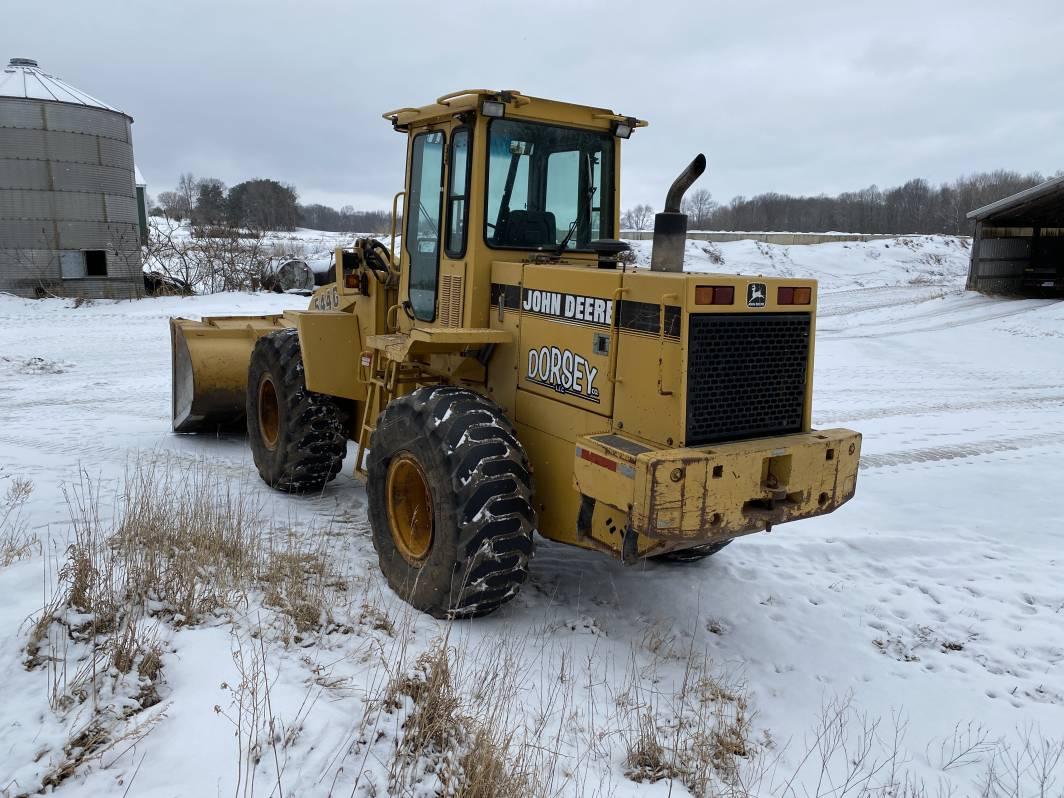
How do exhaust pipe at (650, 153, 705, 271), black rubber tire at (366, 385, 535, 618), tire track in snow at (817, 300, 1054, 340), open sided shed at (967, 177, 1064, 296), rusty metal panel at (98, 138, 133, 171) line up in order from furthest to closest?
open sided shed at (967, 177, 1064, 296)
rusty metal panel at (98, 138, 133, 171)
tire track in snow at (817, 300, 1054, 340)
exhaust pipe at (650, 153, 705, 271)
black rubber tire at (366, 385, 535, 618)

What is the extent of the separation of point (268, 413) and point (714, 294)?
15.4 ft

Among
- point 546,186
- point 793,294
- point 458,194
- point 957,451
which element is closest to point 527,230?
point 546,186

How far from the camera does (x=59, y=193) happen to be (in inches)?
814

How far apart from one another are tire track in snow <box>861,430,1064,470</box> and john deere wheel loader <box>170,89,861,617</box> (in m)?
3.70

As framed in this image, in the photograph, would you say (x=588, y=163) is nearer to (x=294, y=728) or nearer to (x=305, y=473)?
(x=305, y=473)

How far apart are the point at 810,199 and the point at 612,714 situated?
88682 millimetres

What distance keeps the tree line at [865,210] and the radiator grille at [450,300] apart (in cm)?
6593

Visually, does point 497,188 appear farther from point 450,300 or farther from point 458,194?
point 450,300

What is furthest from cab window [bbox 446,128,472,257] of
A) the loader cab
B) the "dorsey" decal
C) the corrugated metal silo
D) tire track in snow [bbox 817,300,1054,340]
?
the corrugated metal silo

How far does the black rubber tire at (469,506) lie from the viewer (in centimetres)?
421

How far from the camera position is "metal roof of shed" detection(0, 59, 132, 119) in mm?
20266

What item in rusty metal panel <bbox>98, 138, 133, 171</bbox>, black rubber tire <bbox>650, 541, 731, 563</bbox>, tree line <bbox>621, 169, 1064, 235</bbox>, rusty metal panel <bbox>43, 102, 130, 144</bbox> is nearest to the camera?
black rubber tire <bbox>650, 541, 731, 563</bbox>

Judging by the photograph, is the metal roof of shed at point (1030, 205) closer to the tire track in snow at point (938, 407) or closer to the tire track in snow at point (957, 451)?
the tire track in snow at point (938, 407)

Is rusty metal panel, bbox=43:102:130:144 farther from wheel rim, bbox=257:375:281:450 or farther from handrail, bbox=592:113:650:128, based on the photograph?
handrail, bbox=592:113:650:128
